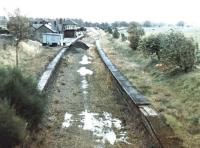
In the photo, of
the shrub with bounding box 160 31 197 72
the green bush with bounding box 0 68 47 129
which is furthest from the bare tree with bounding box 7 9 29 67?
the green bush with bounding box 0 68 47 129

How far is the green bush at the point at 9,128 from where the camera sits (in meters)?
8.84

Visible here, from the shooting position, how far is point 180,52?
2106 centimetres

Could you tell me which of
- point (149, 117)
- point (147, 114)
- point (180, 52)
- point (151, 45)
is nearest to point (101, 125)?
point (147, 114)

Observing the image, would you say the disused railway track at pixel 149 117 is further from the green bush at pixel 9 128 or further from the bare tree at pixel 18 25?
the bare tree at pixel 18 25

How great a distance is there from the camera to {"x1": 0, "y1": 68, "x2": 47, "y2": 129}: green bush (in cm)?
1055

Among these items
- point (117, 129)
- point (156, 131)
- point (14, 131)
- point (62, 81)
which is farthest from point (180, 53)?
point (14, 131)

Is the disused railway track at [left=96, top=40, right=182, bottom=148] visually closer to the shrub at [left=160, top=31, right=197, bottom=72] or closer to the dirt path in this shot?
the dirt path

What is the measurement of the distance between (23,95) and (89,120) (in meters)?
4.24

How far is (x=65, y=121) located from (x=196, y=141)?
16.2 ft

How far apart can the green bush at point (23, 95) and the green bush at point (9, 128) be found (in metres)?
1.12

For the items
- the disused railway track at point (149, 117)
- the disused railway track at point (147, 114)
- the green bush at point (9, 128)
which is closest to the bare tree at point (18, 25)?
the disused railway track at point (147, 114)

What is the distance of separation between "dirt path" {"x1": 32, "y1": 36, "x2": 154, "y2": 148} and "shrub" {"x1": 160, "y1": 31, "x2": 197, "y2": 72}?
347 centimetres

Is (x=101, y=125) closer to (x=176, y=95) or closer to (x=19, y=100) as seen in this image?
(x=19, y=100)

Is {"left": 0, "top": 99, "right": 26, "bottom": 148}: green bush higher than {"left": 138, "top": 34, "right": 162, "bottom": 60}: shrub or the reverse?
higher
